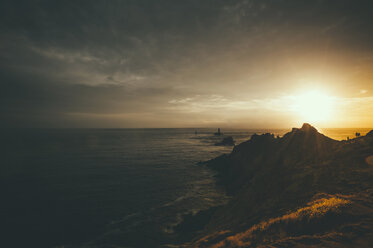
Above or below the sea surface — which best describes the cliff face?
above

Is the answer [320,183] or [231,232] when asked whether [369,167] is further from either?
[231,232]

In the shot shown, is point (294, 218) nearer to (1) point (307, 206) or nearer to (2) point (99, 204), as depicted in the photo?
(1) point (307, 206)

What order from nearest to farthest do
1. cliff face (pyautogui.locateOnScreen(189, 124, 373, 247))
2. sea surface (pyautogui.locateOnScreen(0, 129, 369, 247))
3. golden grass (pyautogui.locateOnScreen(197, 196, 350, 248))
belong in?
cliff face (pyautogui.locateOnScreen(189, 124, 373, 247)) < golden grass (pyautogui.locateOnScreen(197, 196, 350, 248)) < sea surface (pyautogui.locateOnScreen(0, 129, 369, 247))

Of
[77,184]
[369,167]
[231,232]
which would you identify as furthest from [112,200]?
[369,167]

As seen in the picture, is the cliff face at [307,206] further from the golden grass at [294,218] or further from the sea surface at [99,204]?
the sea surface at [99,204]

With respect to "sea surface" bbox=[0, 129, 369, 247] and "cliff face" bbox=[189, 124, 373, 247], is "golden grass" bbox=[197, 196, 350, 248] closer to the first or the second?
"cliff face" bbox=[189, 124, 373, 247]

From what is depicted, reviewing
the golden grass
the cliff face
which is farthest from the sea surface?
the golden grass

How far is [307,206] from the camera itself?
10305 mm

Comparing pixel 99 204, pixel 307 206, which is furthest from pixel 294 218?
pixel 99 204

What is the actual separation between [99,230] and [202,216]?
1137 cm

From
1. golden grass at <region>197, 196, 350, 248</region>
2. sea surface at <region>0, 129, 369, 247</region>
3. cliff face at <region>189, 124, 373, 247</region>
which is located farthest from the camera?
sea surface at <region>0, 129, 369, 247</region>

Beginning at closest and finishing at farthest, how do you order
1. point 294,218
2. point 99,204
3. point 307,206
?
point 294,218 < point 307,206 < point 99,204

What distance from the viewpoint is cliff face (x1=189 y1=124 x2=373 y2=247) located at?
765 cm

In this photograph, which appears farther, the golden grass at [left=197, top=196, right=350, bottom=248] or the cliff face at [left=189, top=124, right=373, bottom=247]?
the golden grass at [left=197, top=196, right=350, bottom=248]
